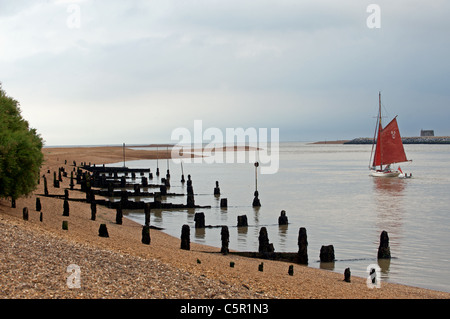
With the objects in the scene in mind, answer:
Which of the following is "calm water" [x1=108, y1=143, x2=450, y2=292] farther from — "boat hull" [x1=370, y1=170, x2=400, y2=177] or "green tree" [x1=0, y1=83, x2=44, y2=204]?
"boat hull" [x1=370, y1=170, x2=400, y2=177]

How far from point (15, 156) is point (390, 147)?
69.1 meters

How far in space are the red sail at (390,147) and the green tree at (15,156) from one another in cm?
6569

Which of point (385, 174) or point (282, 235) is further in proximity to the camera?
point (385, 174)

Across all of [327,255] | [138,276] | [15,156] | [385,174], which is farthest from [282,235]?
[385,174]

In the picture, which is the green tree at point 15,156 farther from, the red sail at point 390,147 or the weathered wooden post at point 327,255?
the red sail at point 390,147

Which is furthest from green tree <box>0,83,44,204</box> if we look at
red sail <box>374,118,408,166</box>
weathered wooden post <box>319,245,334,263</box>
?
red sail <box>374,118,408,166</box>

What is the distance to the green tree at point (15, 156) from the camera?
22.6 m

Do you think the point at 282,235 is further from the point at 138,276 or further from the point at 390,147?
the point at 390,147

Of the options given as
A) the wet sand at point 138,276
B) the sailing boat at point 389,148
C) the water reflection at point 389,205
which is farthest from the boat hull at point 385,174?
the wet sand at point 138,276

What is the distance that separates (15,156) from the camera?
915 inches

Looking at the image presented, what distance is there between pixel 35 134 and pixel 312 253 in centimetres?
1649

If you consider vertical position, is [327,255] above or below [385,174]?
below
